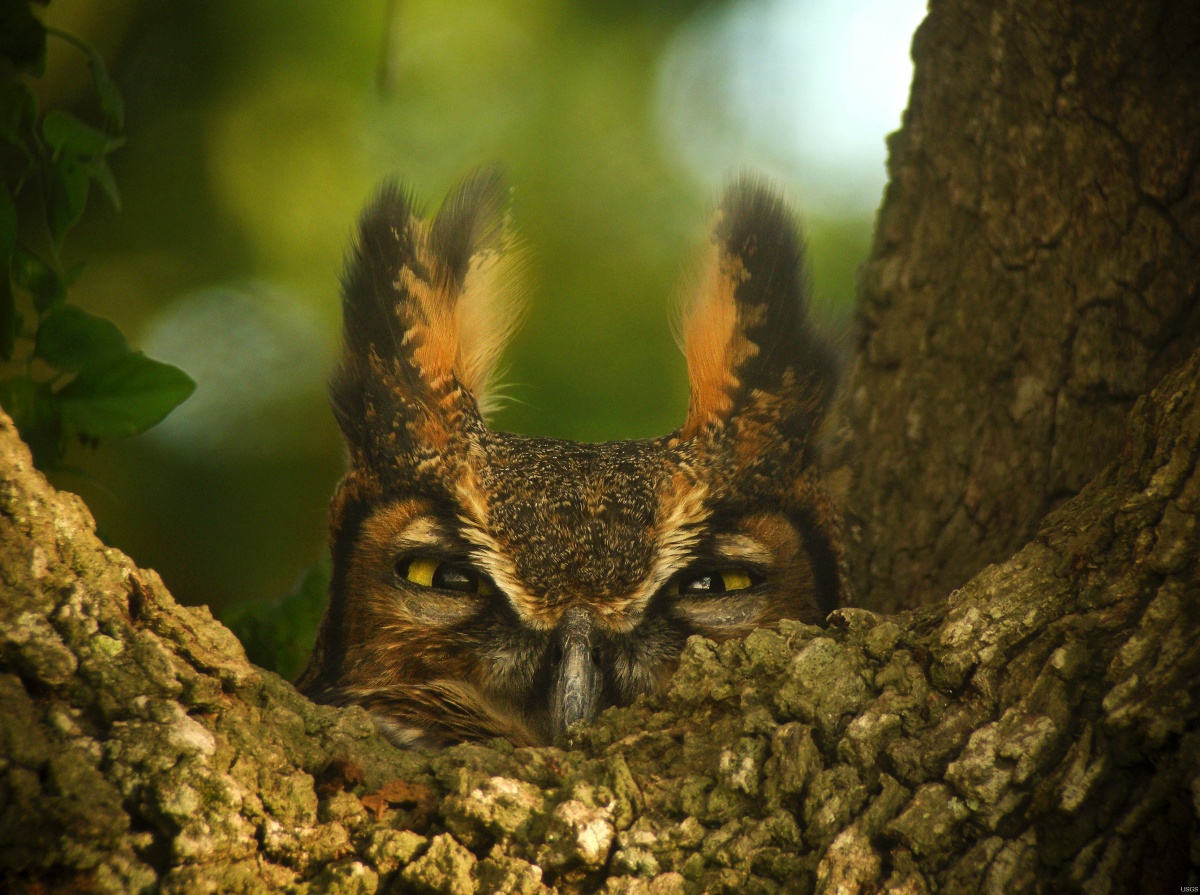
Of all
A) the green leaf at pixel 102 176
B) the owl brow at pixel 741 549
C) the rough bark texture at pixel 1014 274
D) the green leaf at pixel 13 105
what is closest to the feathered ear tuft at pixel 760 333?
the owl brow at pixel 741 549

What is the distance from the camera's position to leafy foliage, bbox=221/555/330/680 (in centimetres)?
193

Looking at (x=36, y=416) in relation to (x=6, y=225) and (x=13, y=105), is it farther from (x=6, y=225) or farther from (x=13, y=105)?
(x=13, y=105)

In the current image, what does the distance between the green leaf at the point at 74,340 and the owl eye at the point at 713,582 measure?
2.90ft

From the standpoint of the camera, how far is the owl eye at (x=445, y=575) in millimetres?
1587

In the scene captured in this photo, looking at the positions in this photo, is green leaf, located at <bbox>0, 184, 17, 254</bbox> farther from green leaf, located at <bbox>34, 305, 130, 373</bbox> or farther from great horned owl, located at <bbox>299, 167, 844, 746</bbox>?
great horned owl, located at <bbox>299, 167, 844, 746</bbox>

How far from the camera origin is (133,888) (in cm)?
89

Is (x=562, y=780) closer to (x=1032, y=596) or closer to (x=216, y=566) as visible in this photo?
(x=1032, y=596)

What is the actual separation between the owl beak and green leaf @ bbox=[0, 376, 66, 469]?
28.9 inches

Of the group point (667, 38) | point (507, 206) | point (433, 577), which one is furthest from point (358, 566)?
point (667, 38)

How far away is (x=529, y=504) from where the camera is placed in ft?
5.24

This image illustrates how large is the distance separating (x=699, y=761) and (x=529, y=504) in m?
0.58

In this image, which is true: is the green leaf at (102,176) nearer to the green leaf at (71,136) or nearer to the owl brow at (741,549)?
the green leaf at (71,136)

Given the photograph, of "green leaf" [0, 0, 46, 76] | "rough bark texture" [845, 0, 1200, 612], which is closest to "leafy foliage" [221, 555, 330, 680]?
"green leaf" [0, 0, 46, 76]

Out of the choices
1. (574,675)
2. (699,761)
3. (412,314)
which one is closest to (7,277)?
(412,314)
